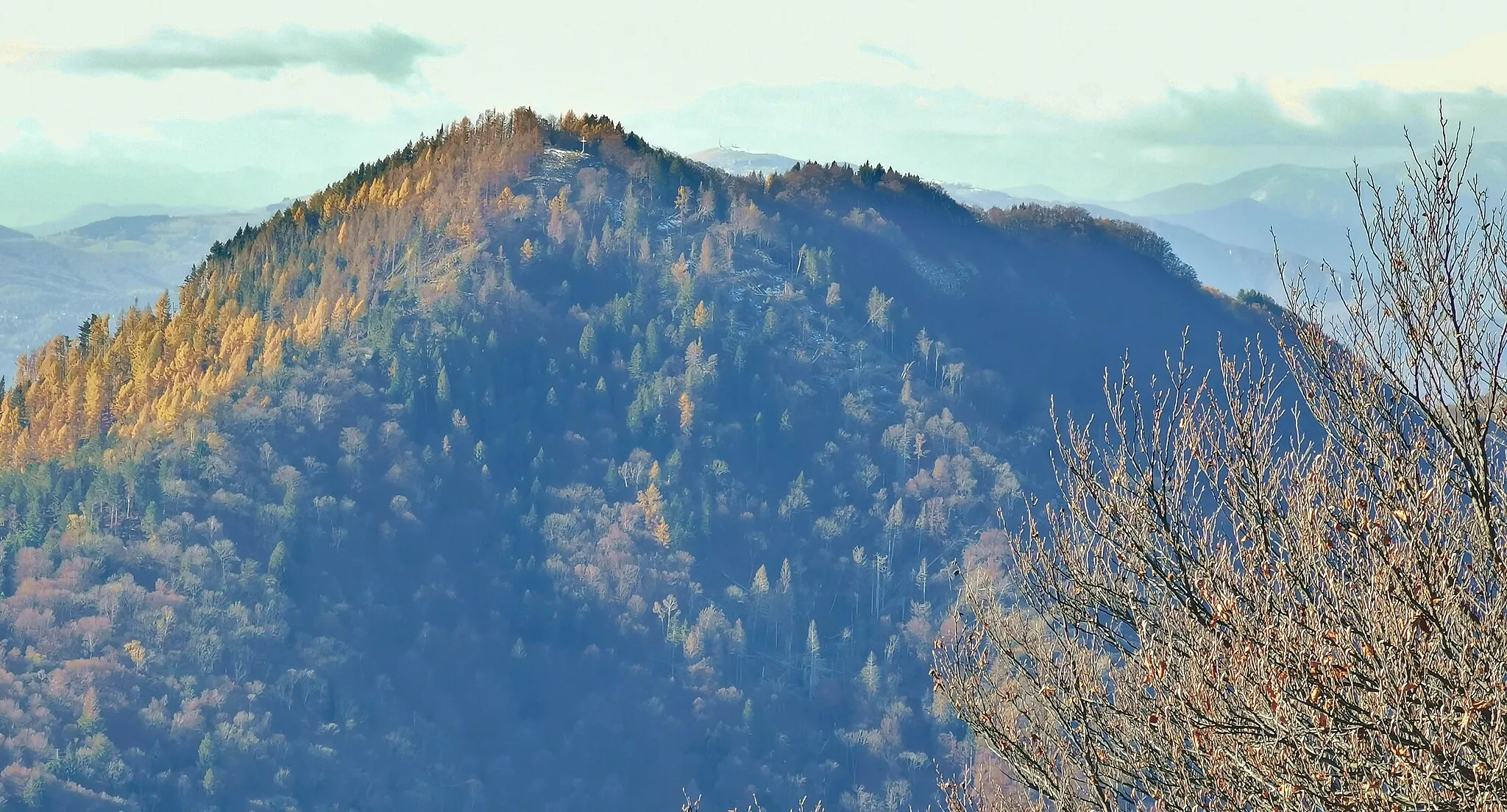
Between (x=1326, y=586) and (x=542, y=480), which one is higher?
(x=1326, y=586)

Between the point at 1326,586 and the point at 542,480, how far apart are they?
130 metres

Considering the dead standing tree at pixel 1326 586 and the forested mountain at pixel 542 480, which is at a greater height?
the dead standing tree at pixel 1326 586

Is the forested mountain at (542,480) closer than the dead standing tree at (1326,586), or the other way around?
the dead standing tree at (1326,586)

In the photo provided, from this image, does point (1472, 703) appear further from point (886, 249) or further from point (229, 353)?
point (886, 249)

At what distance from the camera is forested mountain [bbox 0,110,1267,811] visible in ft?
365

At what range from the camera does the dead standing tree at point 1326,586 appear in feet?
29.1

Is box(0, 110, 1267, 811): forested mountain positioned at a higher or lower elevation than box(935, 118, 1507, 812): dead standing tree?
lower

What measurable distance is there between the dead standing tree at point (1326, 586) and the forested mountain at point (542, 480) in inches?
3400

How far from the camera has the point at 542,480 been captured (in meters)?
138

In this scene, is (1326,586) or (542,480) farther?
(542,480)

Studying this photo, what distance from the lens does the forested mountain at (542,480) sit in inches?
4375

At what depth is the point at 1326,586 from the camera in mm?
10547

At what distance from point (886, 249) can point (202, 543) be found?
80.8m

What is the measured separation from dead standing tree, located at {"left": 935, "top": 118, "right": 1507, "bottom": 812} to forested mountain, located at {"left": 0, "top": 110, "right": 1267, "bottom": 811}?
283 feet
